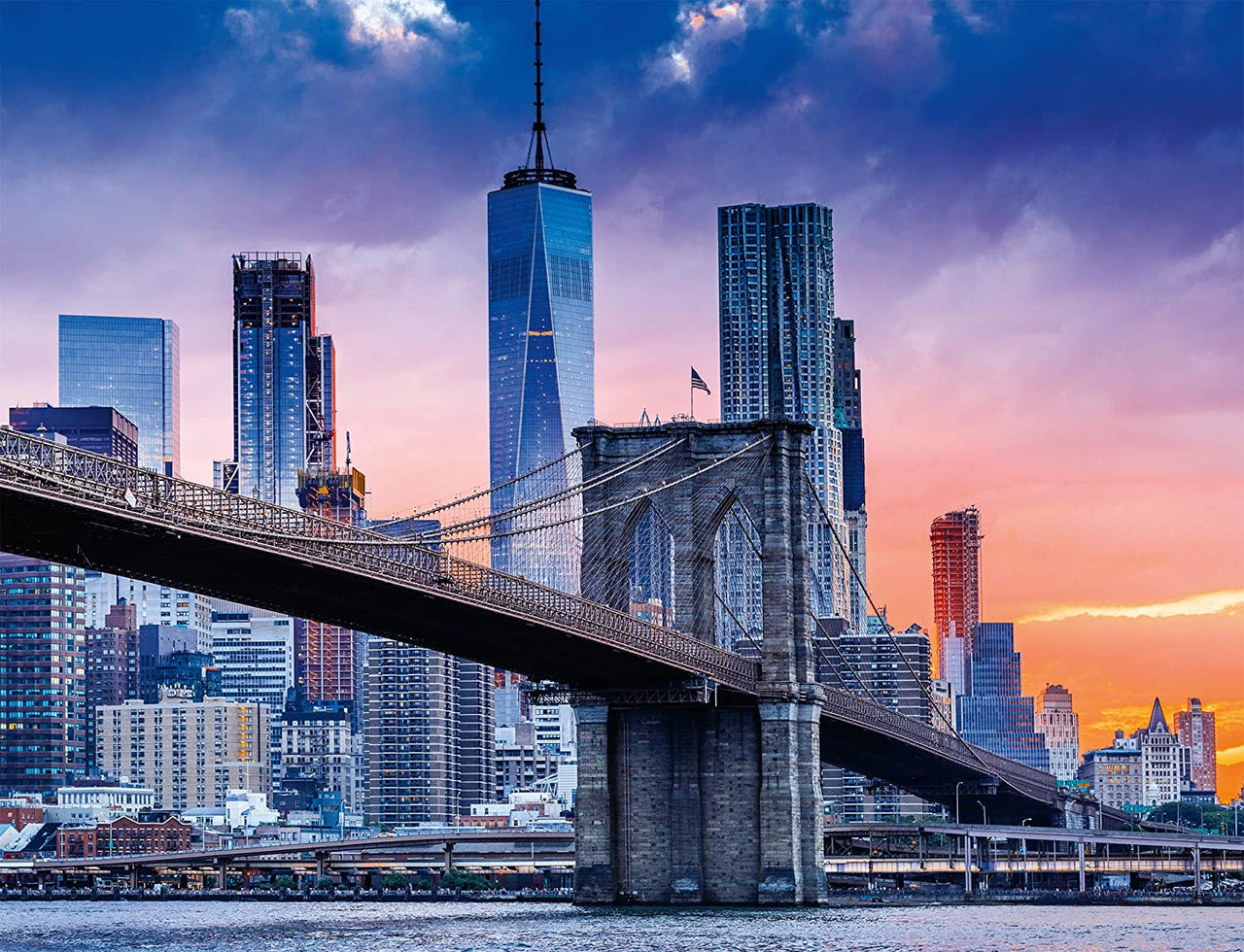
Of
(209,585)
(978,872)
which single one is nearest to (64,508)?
(209,585)

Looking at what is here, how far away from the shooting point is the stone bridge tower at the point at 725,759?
92.7 m

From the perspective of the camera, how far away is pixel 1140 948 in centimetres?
8000

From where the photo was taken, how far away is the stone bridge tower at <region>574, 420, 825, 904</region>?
92.7 m

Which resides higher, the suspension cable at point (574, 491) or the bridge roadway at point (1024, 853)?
the suspension cable at point (574, 491)

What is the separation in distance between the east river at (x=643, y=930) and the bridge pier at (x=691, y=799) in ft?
6.78

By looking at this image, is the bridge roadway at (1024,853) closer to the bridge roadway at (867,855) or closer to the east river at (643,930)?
the bridge roadway at (867,855)

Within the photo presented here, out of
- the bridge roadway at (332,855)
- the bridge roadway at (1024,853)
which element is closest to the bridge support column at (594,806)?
the bridge roadway at (1024,853)

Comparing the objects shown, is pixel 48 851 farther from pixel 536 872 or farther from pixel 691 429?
pixel 691 429

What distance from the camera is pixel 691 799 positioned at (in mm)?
93812

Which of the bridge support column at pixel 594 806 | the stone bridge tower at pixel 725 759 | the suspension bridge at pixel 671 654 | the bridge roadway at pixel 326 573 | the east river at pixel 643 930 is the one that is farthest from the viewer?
the bridge support column at pixel 594 806

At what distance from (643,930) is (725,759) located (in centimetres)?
1316

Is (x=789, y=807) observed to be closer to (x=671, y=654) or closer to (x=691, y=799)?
(x=691, y=799)

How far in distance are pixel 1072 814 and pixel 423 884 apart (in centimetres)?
3740

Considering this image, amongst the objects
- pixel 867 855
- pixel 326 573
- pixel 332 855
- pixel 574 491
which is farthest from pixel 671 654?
pixel 332 855
